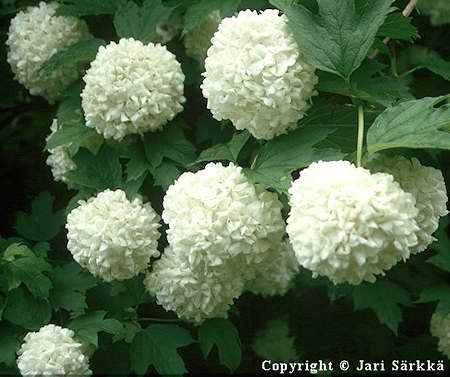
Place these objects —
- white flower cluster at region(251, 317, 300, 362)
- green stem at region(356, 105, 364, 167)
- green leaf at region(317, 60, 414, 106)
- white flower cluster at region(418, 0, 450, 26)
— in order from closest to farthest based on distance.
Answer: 1. green stem at region(356, 105, 364, 167)
2. green leaf at region(317, 60, 414, 106)
3. white flower cluster at region(418, 0, 450, 26)
4. white flower cluster at region(251, 317, 300, 362)

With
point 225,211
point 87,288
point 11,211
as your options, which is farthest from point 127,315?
point 11,211

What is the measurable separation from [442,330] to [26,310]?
2120 millimetres

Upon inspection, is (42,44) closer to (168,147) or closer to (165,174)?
(168,147)

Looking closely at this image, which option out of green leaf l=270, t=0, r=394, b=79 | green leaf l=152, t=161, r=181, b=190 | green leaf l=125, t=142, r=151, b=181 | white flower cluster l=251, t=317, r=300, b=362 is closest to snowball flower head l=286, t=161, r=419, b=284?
green leaf l=270, t=0, r=394, b=79

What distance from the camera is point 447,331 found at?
10.9ft

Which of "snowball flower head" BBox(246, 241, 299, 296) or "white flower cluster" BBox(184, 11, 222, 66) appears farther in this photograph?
"snowball flower head" BBox(246, 241, 299, 296)

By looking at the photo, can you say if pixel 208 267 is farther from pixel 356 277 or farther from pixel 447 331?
pixel 447 331

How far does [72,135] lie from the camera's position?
9.56ft

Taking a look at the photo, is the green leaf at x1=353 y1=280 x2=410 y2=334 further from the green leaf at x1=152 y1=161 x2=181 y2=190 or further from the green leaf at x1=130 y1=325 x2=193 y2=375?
the green leaf at x1=152 y1=161 x2=181 y2=190

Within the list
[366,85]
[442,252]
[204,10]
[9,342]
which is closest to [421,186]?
[366,85]

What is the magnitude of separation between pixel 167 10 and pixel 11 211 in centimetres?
184

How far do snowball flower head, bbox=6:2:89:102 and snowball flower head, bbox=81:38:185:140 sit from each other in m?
0.51

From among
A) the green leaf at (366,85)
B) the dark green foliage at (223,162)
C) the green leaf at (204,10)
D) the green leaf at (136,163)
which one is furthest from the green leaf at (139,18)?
the green leaf at (366,85)

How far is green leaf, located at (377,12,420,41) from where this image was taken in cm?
238
